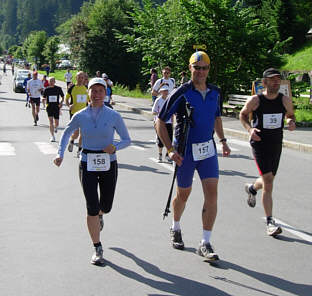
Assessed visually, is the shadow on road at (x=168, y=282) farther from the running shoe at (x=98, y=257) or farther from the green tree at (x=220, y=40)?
the green tree at (x=220, y=40)

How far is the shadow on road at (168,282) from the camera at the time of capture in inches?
187

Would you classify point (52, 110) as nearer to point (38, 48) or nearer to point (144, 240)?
point (144, 240)

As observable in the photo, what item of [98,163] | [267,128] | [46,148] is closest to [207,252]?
[98,163]

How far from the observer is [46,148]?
1445 centimetres

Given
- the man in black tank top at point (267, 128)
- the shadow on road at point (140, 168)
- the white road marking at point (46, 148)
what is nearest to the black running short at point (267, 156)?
the man in black tank top at point (267, 128)

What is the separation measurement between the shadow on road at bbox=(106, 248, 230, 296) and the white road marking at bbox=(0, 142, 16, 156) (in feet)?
28.0

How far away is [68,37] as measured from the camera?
50.0 meters

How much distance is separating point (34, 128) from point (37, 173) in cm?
890

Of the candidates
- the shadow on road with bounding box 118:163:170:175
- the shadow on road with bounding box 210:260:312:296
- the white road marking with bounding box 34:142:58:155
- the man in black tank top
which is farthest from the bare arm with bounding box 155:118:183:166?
the white road marking with bounding box 34:142:58:155

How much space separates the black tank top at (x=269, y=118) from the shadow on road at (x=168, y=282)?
218 centimetres

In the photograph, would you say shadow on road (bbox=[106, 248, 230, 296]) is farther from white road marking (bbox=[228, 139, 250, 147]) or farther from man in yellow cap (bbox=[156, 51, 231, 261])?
white road marking (bbox=[228, 139, 250, 147])

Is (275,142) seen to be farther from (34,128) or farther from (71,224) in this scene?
(34,128)

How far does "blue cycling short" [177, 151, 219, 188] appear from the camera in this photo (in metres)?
5.66

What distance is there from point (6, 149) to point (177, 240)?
9078mm
